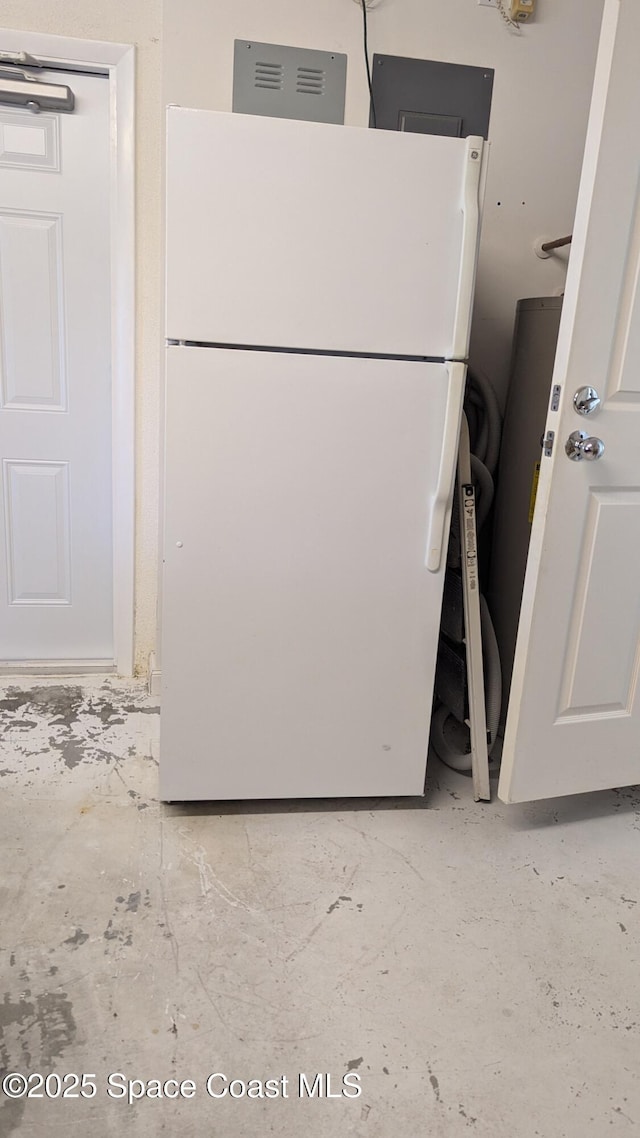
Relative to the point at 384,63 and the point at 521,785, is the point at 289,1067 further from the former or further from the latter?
the point at 384,63

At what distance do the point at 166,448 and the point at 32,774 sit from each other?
1.02m

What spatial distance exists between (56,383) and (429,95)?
1.45 metres

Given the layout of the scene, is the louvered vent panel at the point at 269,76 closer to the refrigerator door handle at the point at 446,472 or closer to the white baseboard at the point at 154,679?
the refrigerator door handle at the point at 446,472

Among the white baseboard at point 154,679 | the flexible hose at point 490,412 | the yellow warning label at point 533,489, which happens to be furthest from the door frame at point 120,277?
the yellow warning label at point 533,489

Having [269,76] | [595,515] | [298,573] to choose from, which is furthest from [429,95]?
[298,573]

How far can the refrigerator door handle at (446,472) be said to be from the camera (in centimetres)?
183

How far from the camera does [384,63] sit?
88.8 inches

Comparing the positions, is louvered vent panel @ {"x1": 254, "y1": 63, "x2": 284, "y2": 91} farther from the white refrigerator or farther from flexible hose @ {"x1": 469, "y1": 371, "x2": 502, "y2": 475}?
flexible hose @ {"x1": 469, "y1": 371, "x2": 502, "y2": 475}

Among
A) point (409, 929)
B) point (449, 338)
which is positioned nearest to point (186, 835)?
point (409, 929)

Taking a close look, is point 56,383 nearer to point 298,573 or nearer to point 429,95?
point 298,573

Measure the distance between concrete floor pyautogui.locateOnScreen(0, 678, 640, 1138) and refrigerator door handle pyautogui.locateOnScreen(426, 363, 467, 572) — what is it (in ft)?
2.41

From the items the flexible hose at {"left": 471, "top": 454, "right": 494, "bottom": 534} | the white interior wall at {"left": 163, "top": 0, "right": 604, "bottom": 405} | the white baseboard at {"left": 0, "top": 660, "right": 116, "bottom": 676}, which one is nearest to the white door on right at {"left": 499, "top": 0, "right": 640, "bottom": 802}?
the flexible hose at {"left": 471, "top": 454, "right": 494, "bottom": 534}

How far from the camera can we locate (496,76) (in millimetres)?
2334

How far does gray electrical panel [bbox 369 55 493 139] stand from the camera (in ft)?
7.44
